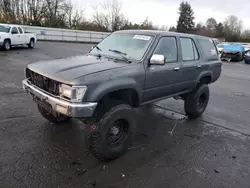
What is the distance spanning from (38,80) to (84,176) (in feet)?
5.21

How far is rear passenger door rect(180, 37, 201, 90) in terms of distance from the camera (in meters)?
4.66

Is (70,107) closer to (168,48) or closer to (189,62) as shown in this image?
(168,48)

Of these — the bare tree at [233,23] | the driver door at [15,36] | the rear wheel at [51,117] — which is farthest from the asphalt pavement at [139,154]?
the bare tree at [233,23]

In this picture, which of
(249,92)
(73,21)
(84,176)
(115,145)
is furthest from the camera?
(73,21)

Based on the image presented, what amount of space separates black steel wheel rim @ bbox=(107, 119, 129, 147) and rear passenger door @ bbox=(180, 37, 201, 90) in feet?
5.85

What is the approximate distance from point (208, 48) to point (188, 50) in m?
0.99

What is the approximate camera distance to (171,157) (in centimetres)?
364

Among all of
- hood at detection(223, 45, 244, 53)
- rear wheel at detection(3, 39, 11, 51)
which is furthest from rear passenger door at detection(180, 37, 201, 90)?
hood at detection(223, 45, 244, 53)

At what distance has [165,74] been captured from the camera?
163 inches

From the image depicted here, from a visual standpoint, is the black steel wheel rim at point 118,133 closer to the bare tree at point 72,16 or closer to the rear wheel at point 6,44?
the rear wheel at point 6,44

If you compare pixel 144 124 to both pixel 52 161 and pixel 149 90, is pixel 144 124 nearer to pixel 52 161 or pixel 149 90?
pixel 149 90

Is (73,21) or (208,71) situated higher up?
(73,21)

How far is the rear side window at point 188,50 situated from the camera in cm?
470

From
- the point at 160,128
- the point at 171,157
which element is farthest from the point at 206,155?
the point at 160,128
